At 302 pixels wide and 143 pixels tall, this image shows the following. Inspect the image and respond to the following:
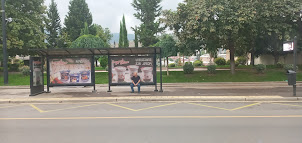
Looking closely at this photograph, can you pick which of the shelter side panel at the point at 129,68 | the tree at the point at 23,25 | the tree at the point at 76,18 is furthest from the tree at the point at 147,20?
the shelter side panel at the point at 129,68

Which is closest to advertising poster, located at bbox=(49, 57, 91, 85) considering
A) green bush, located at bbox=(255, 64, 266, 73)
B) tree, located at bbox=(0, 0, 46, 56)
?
tree, located at bbox=(0, 0, 46, 56)

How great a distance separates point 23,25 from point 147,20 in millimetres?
32001

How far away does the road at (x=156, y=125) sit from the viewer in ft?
18.3

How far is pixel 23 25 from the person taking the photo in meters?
23.8

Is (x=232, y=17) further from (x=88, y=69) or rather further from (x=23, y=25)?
(x=23, y=25)

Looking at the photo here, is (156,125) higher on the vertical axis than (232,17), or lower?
lower

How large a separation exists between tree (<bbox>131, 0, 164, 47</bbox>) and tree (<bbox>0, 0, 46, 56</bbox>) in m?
25.0

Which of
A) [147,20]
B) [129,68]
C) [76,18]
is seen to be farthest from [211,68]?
[76,18]

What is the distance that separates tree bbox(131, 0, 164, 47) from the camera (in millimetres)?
50219

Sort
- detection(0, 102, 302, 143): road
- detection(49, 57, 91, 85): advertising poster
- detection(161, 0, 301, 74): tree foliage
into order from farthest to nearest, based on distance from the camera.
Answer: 1. detection(161, 0, 301, 74): tree foliage
2. detection(49, 57, 91, 85): advertising poster
3. detection(0, 102, 302, 143): road

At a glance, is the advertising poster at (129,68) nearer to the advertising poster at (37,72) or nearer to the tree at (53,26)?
the advertising poster at (37,72)

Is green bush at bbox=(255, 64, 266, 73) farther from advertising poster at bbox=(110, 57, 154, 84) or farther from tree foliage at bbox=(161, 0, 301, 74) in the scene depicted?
advertising poster at bbox=(110, 57, 154, 84)

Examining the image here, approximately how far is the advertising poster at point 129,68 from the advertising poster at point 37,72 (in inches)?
155

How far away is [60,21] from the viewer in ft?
182
